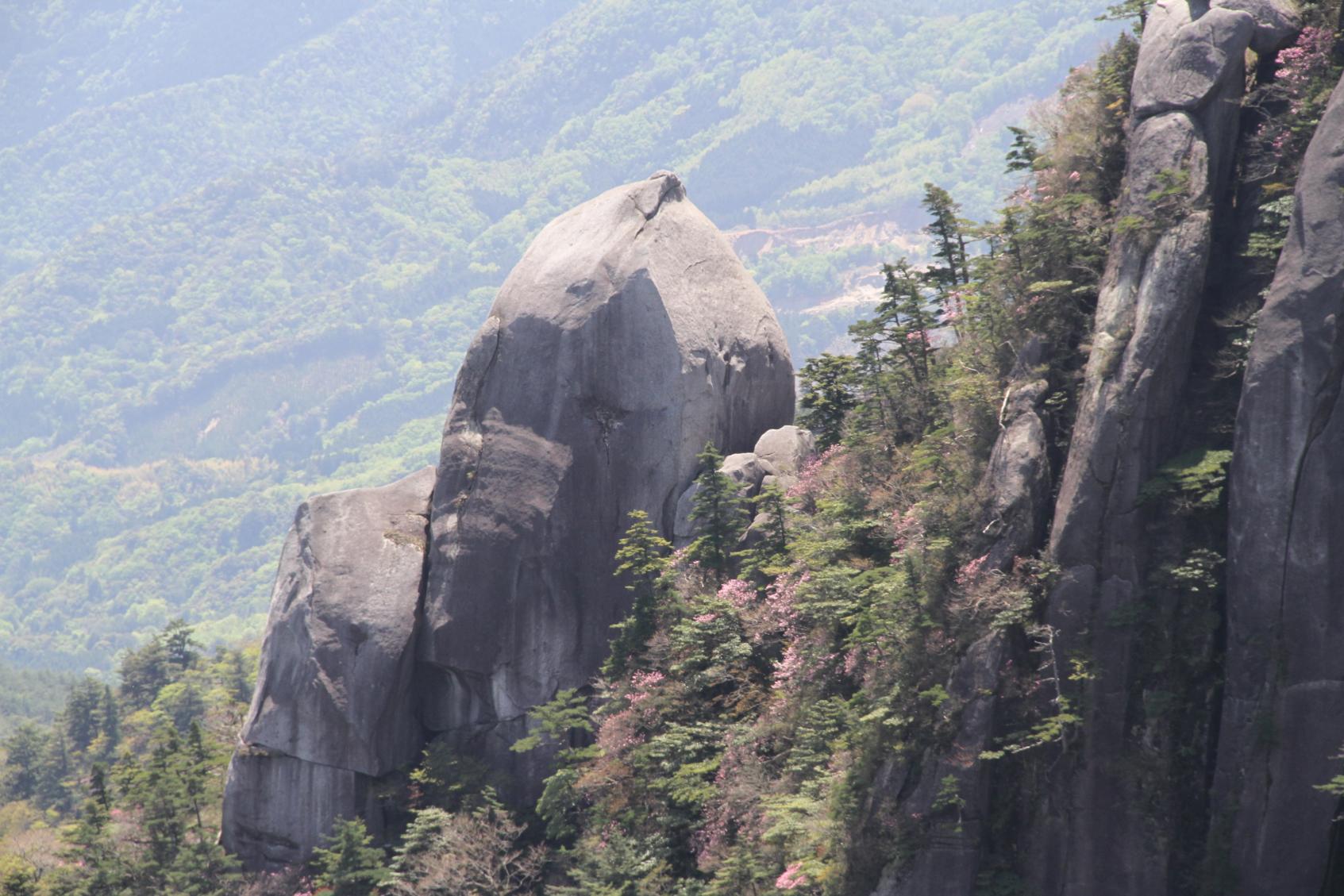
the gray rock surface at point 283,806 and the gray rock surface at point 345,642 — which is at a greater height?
the gray rock surface at point 345,642

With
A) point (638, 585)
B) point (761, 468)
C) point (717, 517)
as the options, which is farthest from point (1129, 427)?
point (638, 585)

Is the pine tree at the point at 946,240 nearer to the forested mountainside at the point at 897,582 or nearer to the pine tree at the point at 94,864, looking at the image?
the forested mountainside at the point at 897,582

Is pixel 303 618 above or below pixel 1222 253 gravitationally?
below

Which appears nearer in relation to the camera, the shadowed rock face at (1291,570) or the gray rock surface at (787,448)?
the shadowed rock face at (1291,570)

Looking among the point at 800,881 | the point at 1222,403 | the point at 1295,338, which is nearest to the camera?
the point at 1295,338

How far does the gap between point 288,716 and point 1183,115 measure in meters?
26.6

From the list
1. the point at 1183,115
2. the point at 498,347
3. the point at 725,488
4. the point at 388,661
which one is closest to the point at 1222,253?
the point at 1183,115

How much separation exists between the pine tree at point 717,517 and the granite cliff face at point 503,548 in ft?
7.06

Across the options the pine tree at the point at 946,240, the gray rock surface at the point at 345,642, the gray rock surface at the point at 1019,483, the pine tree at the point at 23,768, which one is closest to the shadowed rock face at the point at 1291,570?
the gray rock surface at the point at 1019,483

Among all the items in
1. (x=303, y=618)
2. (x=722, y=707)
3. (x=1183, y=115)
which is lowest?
(x=722, y=707)

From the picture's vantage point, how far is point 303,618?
135ft

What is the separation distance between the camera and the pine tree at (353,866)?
3762cm

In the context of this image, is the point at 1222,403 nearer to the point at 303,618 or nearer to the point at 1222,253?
the point at 1222,253

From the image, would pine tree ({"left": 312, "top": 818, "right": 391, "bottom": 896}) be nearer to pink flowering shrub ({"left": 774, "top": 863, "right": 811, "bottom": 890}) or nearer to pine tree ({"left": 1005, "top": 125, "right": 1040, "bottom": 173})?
pink flowering shrub ({"left": 774, "top": 863, "right": 811, "bottom": 890})
